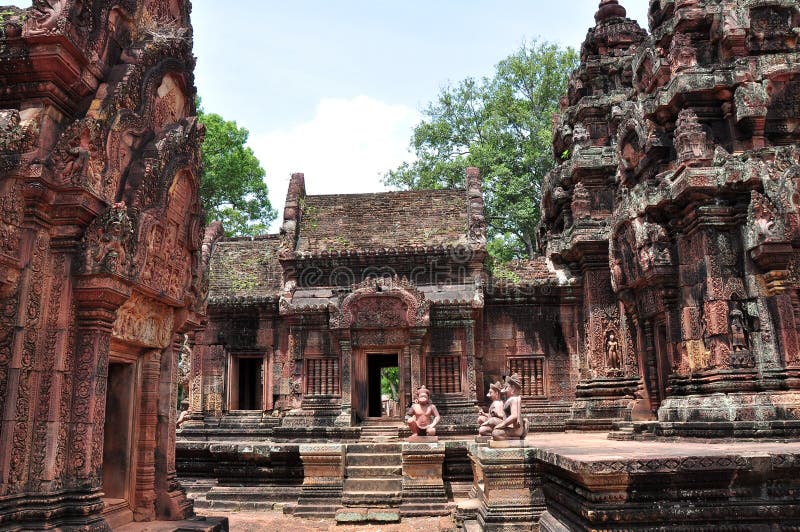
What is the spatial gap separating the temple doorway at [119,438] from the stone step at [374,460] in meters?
7.87

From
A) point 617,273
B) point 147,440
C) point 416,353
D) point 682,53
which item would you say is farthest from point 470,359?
point 147,440

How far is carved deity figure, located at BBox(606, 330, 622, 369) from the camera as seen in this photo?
1529 centimetres

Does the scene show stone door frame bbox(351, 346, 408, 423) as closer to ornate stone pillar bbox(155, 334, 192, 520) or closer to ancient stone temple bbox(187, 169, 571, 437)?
ancient stone temple bbox(187, 169, 571, 437)

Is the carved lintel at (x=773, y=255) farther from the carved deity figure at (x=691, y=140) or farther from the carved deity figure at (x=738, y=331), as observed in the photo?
the carved deity figure at (x=691, y=140)

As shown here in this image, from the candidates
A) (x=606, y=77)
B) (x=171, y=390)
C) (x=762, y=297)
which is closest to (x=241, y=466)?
(x=171, y=390)

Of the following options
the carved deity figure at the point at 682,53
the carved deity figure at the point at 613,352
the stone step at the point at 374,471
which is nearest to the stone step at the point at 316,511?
the stone step at the point at 374,471

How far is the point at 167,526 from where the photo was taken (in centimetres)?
636

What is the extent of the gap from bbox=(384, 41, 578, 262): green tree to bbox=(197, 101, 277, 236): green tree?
285 inches

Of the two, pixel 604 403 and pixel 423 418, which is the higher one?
pixel 604 403

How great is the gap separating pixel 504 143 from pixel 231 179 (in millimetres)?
13401

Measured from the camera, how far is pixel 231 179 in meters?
29.7

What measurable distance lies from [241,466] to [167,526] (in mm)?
8135

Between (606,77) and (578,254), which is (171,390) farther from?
(606,77)

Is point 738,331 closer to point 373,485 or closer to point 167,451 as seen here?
point 373,485
